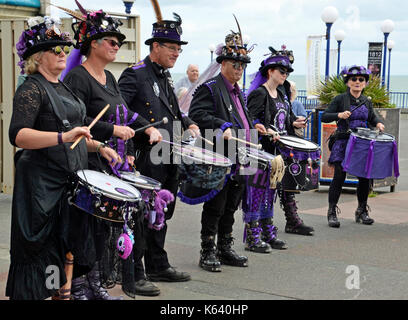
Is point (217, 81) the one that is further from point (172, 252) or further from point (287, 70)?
point (172, 252)

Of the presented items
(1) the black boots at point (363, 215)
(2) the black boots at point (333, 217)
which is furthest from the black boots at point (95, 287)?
(1) the black boots at point (363, 215)

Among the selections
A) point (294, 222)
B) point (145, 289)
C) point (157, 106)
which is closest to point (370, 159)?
point (294, 222)

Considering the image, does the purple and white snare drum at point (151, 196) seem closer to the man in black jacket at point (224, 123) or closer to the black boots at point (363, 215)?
the man in black jacket at point (224, 123)

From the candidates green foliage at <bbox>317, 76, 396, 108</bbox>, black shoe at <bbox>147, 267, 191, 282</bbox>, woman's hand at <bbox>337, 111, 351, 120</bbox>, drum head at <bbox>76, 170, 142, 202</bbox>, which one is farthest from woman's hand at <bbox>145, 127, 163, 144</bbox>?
green foliage at <bbox>317, 76, 396, 108</bbox>

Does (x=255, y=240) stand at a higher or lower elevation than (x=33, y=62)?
lower

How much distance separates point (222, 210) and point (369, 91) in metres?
5.48

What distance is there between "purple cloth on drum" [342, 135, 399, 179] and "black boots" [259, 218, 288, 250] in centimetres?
159

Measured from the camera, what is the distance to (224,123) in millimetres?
5945

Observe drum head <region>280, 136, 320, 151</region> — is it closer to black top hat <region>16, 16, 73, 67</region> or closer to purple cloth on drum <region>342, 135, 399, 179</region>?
purple cloth on drum <region>342, 135, 399, 179</region>

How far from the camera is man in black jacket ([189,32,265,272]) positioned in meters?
6.04

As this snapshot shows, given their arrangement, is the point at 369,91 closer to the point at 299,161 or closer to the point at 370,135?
the point at 370,135

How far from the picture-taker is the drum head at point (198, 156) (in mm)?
5410
